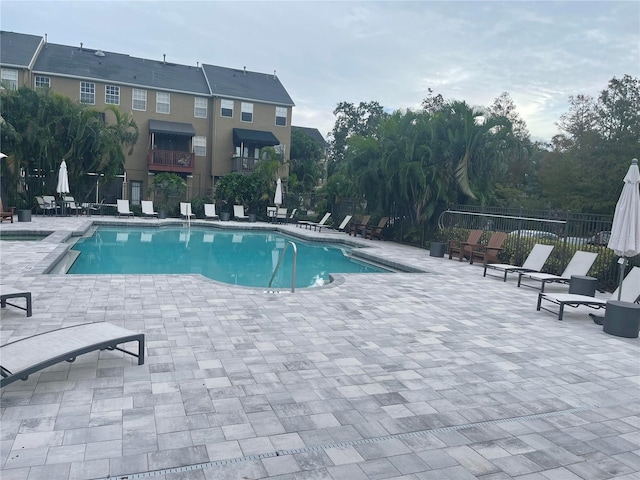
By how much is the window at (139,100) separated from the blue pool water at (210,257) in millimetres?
11170

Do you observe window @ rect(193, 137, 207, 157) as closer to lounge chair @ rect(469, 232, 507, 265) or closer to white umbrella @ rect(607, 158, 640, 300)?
lounge chair @ rect(469, 232, 507, 265)

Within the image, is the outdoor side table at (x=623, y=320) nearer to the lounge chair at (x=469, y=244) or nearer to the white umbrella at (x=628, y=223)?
the white umbrella at (x=628, y=223)

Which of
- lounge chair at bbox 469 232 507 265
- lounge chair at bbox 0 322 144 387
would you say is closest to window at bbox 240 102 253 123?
lounge chair at bbox 469 232 507 265

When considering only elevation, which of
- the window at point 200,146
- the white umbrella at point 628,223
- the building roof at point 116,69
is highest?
the building roof at point 116,69

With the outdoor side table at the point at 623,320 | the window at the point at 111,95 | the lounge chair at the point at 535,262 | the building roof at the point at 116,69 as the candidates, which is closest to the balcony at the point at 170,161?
the window at the point at 111,95

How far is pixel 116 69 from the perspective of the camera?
28484 mm

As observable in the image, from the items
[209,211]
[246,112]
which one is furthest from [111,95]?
[209,211]

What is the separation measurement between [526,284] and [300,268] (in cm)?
559

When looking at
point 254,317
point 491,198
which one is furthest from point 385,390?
point 491,198

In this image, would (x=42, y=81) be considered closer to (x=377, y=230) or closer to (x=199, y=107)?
(x=199, y=107)

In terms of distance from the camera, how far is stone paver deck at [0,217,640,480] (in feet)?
9.58

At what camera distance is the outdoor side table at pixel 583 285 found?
8234 mm

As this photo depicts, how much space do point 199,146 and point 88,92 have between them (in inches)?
262

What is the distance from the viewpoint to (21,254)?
409 inches
